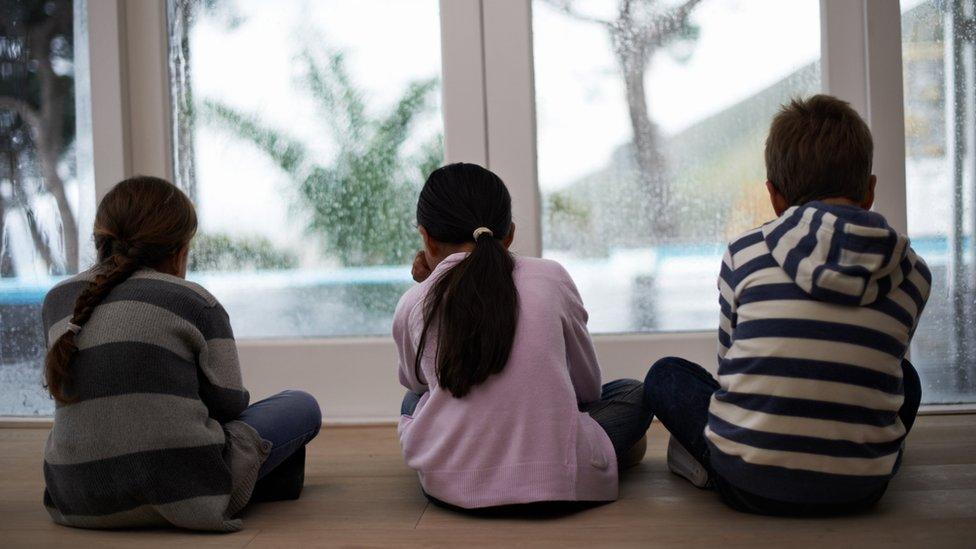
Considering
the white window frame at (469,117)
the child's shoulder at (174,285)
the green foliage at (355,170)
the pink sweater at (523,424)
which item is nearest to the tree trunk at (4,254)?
the white window frame at (469,117)

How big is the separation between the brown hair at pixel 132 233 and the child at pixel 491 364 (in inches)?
16.4

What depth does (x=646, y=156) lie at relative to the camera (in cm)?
253

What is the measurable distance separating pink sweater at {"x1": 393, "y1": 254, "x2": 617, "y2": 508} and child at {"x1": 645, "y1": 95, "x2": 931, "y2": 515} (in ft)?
0.78

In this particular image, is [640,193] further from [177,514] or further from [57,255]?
[57,255]

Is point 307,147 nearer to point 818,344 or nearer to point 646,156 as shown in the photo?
point 646,156

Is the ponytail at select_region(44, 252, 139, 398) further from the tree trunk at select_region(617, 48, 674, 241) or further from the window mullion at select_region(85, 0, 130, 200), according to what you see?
the tree trunk at select_region(617, 48, 674, 241)

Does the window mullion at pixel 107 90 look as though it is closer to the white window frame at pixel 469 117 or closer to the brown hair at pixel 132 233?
the white window frame at pixel 469 117

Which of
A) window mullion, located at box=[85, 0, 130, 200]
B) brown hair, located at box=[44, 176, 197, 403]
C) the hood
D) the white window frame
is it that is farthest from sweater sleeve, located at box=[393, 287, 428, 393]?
window mullion, located at box=[85, 0, 130, 200]

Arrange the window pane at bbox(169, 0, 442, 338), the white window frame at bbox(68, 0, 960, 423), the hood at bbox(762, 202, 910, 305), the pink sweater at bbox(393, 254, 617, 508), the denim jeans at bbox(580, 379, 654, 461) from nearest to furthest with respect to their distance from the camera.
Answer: the hood at bbox(762, 202, 910, 305)
the pink sweater at bbox(393, 254, 617, 508)
the denim jeans at bbox(580, 379, 654, 461)
the white window frame at bbox(68, 0, 960, 423)
the window pane at bbox(169, 0, 442, 338)

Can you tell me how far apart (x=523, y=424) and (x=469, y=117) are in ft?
3.94

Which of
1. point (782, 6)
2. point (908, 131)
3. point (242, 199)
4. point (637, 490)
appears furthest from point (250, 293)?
point (908, 131)

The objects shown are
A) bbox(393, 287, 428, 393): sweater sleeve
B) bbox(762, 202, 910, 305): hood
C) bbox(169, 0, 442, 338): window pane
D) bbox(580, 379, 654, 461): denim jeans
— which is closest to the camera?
bbox(762, 202, 910, 305): hood

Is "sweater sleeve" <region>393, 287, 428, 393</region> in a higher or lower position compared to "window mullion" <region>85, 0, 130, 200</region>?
lower

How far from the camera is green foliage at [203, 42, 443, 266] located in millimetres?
2600
